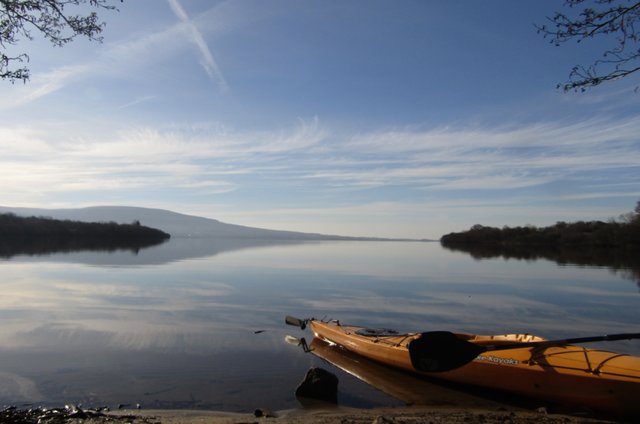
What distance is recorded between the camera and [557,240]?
103 meters

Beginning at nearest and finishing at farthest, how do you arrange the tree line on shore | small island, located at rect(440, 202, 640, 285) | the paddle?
1. the paddle
2. small island, located at rect(440, 202, 640, 285)
3. the tree line on shore

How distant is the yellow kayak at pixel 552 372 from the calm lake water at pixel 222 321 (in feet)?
2.64

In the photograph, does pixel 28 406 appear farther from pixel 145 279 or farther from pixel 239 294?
pixel 145 279

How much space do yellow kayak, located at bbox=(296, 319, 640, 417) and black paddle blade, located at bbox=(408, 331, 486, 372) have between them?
0.7 inches

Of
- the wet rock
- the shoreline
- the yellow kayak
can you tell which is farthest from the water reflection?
the wet rock

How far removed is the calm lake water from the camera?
28.9 feet

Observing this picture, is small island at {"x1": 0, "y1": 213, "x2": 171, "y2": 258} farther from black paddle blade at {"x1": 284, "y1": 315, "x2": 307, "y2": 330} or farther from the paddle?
the paddle

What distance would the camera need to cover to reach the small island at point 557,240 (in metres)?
70.6

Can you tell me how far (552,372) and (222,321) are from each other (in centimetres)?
1025

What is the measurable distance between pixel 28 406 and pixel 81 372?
6.72ft

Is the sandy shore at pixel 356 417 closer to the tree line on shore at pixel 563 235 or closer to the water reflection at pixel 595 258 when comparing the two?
the water reflection at pixel 595 258

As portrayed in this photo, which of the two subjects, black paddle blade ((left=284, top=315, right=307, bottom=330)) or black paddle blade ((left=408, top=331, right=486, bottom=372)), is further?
black paddle blade ((left=284, top=315, right=307, bottom=330))

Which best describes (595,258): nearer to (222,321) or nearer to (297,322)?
(297,322)

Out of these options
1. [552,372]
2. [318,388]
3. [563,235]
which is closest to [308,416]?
[318,388]
